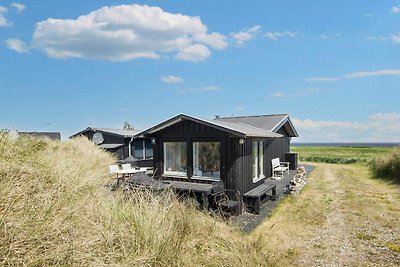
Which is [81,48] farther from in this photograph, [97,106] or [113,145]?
[113,145]

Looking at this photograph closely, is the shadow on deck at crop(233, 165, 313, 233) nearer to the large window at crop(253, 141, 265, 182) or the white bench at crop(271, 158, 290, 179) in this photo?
the large window at crop(253, 141, 265, 182)

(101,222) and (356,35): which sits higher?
(356,35)

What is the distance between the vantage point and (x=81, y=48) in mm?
11133

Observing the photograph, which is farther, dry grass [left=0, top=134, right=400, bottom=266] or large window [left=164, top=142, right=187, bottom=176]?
large window [left=164, top=142, right=187, bottom=176]

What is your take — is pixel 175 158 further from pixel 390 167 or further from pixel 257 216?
pixel 390 167

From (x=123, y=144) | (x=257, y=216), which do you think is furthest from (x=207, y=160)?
(x=123, y=144)

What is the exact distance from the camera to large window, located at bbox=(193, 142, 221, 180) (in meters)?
9.48

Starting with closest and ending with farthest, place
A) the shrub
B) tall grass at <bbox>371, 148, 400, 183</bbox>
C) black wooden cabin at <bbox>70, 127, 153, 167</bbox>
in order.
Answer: tall grass at <bbox>371, 148, 400, 183</bbox> → black wooden cabin at <bbox>70, 127, 153, 167</bbox> → the shrub

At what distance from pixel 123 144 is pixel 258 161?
1316 centimetres

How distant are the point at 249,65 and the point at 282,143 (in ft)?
25.3

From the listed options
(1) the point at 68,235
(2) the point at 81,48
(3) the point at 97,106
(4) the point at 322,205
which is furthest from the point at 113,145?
(1) the point at 68,235

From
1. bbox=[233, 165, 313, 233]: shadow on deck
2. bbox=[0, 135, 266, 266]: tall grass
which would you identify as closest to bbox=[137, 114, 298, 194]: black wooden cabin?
bbox=[233, 165, 313, 233]: shadow on deck

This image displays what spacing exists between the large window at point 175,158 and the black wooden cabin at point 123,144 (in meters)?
10.2

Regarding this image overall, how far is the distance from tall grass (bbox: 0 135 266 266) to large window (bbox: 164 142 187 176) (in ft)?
17.2
